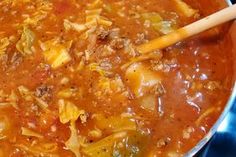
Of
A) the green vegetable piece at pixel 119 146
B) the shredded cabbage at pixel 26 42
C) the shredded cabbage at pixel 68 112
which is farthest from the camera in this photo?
the shredded cabbage at pixel 26 42

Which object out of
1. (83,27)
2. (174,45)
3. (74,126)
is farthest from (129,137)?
(83,27)

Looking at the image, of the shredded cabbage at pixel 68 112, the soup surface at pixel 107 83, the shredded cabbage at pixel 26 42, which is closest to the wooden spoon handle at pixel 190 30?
the soup surface at pixel 107 83

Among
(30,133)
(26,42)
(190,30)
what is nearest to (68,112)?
(30,133)

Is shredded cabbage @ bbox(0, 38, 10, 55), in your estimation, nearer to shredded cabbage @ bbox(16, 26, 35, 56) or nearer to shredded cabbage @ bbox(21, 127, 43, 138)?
shredded cabbage @ bbox(16, 26, 35, 56)

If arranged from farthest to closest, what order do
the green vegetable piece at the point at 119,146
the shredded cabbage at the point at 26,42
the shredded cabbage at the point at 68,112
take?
the shredded cabbage at the point at 26,42 → the shredded cabbage at the point at 68,112 → the green vegetable piece at the point at 119,146

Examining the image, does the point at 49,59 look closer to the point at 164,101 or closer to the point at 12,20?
the point at 12,20

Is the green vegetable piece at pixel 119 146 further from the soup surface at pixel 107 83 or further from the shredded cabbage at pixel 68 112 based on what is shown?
the shredded cabbage at pixel 68 112
